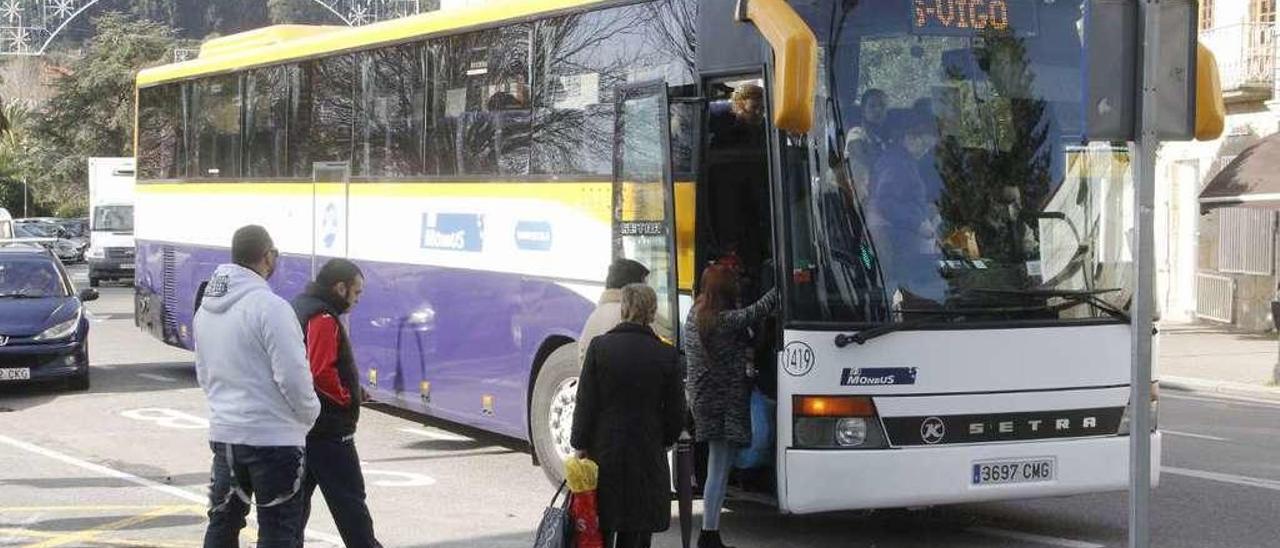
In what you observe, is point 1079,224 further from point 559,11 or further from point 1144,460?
point 559,11

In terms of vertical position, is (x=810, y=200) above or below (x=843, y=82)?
below

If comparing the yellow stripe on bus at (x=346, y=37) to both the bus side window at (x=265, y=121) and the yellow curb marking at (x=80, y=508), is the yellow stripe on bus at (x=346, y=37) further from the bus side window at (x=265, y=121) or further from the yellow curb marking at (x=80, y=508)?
the yellow curb marking at (x=80, y=508)

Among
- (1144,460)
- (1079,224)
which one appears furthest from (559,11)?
(1144,460)

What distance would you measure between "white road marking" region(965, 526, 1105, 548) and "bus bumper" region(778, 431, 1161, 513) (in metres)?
0.71

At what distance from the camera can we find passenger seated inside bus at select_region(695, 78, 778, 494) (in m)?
9.80

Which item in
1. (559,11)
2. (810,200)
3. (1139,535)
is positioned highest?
(559,11)

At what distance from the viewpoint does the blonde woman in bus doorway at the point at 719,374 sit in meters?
9.53

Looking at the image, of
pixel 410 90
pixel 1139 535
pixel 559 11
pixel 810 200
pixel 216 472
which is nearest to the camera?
pixel 1139 535

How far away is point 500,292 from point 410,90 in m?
2.21

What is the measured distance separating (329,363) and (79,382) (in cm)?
1193

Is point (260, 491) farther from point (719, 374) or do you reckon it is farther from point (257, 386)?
point (719, 374)

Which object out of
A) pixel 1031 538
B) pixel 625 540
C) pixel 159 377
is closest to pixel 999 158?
pixel 1031 538

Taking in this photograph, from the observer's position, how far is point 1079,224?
972cm

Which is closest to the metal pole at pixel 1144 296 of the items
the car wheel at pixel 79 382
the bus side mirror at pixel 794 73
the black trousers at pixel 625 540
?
the bus side mirror at pixel 794 73
